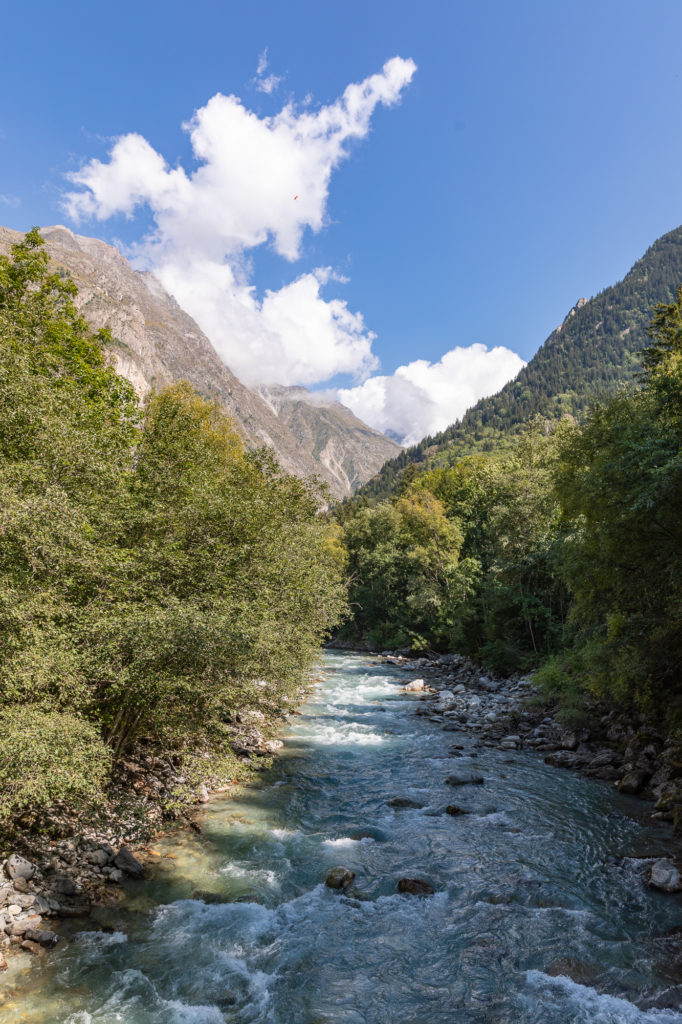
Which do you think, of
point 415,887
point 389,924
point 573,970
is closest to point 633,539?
point 573,970

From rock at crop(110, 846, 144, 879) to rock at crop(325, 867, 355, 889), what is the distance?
3.87m

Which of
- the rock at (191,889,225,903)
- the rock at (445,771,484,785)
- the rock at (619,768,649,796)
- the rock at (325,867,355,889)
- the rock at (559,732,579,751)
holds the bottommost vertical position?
the rock at (559,732,579,751)

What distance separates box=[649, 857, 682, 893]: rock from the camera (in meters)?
9.98

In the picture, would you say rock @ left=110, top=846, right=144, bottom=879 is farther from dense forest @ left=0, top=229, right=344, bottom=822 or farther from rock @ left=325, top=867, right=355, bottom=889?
rock @ left=325, top=867, right=355, bottom=889

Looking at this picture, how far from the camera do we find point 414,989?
7.90 meters

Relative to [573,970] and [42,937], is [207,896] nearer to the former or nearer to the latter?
[42,937]

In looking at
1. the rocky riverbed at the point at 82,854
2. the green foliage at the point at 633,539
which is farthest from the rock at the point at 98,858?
the green foliage at the point at 633,539

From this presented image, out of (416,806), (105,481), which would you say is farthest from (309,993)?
(105,481)

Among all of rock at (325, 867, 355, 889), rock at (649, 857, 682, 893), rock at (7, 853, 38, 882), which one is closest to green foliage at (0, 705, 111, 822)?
rock at (7, 853, 38, 882)

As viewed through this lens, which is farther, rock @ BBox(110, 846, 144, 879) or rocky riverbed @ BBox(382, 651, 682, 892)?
rocky riverbed @ BBox(382, 651, 682, 892)

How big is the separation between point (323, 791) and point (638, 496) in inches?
483

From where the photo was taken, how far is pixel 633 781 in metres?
14.9

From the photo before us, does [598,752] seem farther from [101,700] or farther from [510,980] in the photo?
[101,700]

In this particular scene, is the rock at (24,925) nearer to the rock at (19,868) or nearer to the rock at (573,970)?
the rock at (19,868)
